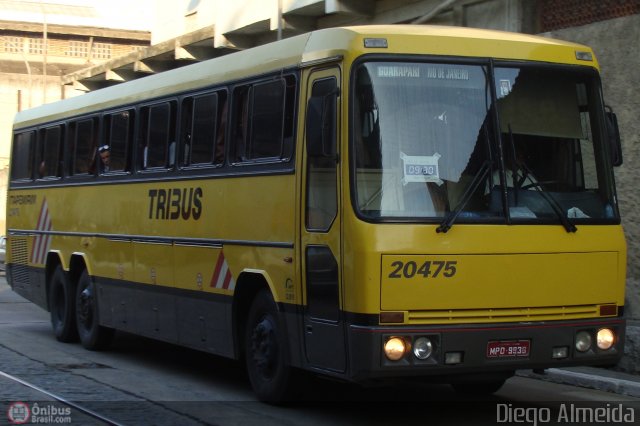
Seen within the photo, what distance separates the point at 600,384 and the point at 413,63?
4.25m

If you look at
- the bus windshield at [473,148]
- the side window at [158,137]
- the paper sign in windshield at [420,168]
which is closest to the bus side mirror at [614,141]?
the bus windshield at [473,148]

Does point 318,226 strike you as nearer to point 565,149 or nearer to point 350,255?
point 350,255

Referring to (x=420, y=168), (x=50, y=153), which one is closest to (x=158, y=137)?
(x=50, y=153)

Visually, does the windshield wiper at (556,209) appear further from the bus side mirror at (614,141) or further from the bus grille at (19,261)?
the bus grille at (19,261)

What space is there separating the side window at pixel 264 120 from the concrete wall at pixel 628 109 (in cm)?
511

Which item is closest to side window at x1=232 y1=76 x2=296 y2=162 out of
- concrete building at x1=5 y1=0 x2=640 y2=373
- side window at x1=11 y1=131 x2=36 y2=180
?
concrete building at x1=5 y1=0 x2=640 y2=373

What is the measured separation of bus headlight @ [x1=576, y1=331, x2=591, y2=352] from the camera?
26.8ft

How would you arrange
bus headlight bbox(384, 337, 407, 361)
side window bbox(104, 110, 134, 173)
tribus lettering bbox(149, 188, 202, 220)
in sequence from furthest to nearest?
side window bbox(104, 110, 134, 173) → tribus lettering bbox(149, 188, 202, 220) → bus headlight bbox(384, 337, 407, 361)

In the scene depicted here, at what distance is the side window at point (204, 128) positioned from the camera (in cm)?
1019

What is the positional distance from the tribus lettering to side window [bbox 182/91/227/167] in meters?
0.30

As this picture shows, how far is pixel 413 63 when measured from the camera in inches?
316

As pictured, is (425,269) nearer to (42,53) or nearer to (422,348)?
(422,348)

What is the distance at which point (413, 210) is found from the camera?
305 inches

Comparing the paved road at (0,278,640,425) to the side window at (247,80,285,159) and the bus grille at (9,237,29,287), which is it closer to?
the side window at (247,80,285,159)
